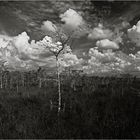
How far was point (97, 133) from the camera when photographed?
8516 mm

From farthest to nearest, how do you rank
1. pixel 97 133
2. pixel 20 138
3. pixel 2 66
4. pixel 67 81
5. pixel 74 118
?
pixel 67 81, pixel 2 66, pixel 74 118, pixel 97 133, pixel 20 138

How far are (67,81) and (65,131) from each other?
58388mm

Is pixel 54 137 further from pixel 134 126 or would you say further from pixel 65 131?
pixel 134 126

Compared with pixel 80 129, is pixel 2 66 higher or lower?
higher

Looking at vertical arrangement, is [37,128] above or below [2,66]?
below

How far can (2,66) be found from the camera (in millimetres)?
44625

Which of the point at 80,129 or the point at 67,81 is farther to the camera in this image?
the point at 67,81

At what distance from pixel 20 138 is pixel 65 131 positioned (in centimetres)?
253

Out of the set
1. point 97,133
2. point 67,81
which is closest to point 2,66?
point 67,81

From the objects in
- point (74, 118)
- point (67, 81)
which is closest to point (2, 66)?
point (67, 81)

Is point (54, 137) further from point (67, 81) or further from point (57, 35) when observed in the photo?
point (67, 81)

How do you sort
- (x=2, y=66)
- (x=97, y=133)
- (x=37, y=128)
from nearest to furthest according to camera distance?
(x=97, y=133)
(x=37, y=128)
(x=2, y=66)

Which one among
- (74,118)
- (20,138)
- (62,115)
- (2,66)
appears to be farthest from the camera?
(2,66)

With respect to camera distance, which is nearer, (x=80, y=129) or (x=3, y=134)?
(x=3, y=134)
